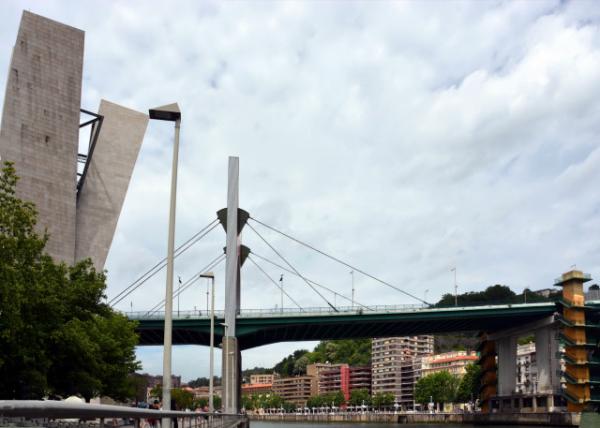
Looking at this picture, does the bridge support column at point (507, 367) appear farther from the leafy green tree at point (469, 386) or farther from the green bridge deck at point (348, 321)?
the leafy green tree at point (469, 386)

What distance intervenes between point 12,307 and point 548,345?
75838mm

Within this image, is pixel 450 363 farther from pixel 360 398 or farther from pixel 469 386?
pixel 469 386

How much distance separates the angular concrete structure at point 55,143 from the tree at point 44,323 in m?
29.1

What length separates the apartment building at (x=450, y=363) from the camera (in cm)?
16962

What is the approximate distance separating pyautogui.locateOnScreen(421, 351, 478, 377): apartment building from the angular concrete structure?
11635 cm

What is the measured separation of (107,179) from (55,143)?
970cm

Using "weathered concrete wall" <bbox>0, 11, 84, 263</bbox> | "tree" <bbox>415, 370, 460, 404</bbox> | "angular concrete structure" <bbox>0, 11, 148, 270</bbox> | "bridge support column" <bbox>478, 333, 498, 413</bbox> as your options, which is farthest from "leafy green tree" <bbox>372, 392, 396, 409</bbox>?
"weathered concrete wall" <bbox>0, 11, 84, 263</bbox>

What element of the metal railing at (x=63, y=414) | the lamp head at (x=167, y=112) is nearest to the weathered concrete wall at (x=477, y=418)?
the lamp head at (x=167, y=112)

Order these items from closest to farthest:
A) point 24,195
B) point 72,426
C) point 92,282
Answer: point 72,426
point 92,282
point 24,195

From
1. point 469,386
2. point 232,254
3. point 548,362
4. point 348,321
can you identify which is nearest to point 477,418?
point 548,362

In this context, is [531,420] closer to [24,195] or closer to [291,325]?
[291,325]

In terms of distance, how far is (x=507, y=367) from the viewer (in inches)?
3642

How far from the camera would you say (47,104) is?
2719 inches

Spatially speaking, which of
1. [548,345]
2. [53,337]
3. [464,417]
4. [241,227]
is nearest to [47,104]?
[241,227]
